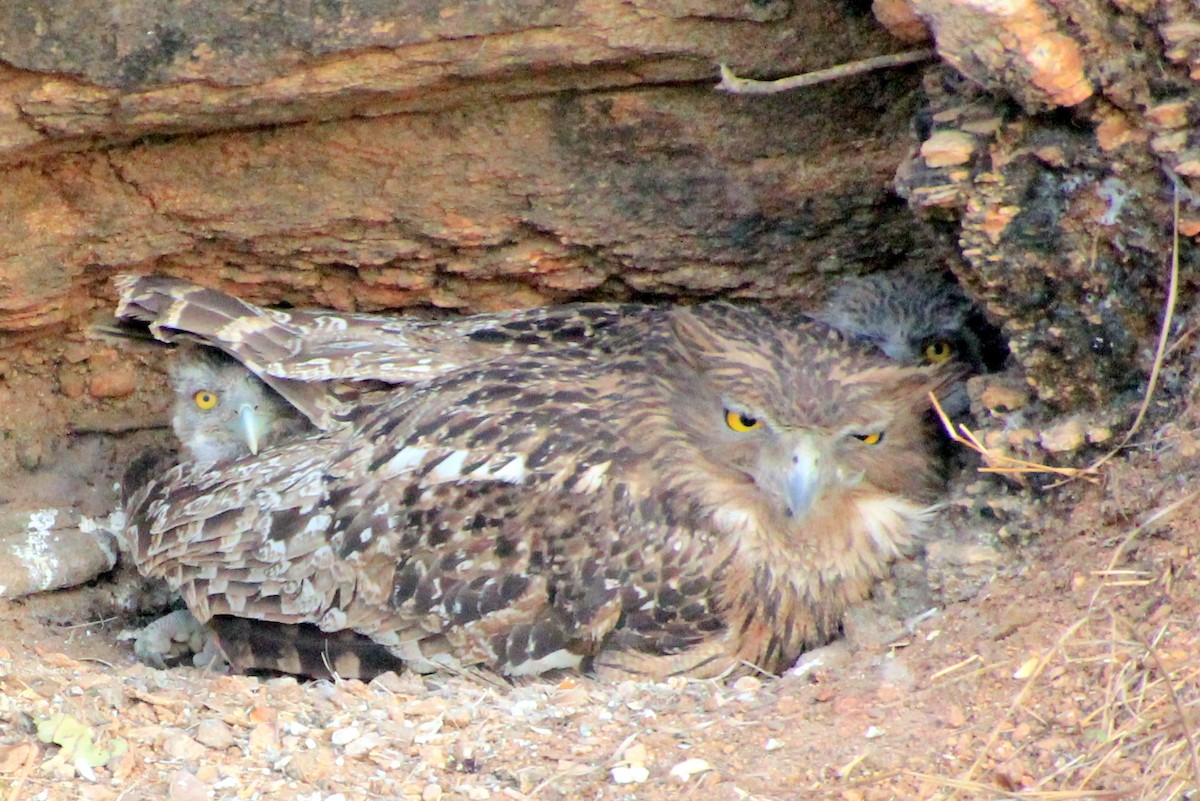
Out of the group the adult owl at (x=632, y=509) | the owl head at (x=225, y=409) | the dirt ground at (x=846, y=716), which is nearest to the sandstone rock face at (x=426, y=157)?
the owl head at (x=225, y=409)

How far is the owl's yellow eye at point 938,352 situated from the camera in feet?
14.6

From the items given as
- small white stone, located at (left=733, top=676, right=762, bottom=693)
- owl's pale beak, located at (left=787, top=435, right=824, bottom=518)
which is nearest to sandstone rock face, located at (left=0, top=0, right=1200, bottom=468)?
owl's pale beak, located at (left=787, top=435, right=824, bottom=518)

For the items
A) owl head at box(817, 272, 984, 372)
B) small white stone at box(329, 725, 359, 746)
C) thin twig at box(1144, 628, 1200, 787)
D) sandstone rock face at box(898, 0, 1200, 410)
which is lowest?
small white stone at box(329, 725, 359, 746)

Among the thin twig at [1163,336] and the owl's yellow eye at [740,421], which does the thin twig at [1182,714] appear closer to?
the thin twig at [1163,336]

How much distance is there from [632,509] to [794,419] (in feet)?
1.92

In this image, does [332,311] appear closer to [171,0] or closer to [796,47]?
[171,0]

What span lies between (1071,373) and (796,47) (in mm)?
1231

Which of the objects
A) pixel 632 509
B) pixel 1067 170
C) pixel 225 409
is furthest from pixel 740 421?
pixel 225 409

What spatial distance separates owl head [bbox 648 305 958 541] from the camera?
4.02 metres

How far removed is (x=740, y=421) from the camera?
13.6 ft

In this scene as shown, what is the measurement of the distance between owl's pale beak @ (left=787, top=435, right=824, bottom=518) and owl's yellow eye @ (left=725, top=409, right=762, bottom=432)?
180 millimetres

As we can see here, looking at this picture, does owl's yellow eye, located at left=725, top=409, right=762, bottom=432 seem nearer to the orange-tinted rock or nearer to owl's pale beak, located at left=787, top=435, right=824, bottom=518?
owl's pale beak, located at left=787, top=435, right=824, bottom=518

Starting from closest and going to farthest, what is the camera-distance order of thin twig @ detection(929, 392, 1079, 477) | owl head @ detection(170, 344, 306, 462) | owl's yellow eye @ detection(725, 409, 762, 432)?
thin twig @ detection(929, 392, 1079, 477)
owl's yellow eye @ detection(725, 409, 762, 432)
owl head @ detection(170, 344, 306, 462)

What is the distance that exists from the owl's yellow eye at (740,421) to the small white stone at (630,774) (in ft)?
4.04
